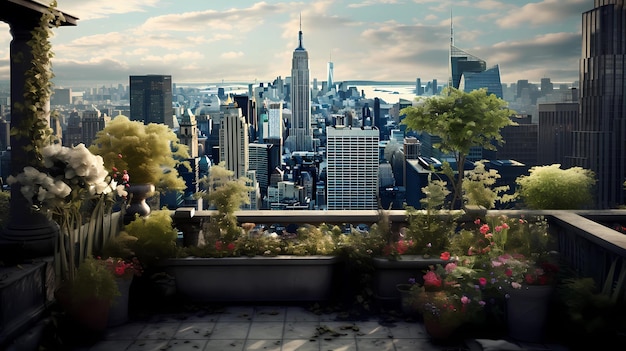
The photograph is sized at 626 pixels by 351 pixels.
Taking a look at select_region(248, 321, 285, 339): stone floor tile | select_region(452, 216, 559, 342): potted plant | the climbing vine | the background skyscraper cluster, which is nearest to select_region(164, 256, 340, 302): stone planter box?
select_region(248, 321, 285, 339): stone floor tile

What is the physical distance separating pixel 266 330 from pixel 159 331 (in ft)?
3.63

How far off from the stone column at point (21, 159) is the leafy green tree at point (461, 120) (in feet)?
18.0

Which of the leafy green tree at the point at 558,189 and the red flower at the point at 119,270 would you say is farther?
the leafy green tree at the point at 558,189

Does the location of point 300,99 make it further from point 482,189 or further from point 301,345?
point 301,345

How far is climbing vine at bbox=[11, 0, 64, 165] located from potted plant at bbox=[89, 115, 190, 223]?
127cm

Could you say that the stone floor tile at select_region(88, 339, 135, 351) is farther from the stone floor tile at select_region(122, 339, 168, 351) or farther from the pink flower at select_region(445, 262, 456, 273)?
the pink flower at select_region(445, 262, 456, 273)

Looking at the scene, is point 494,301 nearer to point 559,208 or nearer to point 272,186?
point 559,208

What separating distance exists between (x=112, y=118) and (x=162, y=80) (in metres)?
62.3

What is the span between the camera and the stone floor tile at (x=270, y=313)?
6.62m

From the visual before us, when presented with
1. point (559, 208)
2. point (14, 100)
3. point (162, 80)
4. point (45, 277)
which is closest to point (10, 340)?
point (45, 277)

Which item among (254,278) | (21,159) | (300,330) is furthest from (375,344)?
(21,159)

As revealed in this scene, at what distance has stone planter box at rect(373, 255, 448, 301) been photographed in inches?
269

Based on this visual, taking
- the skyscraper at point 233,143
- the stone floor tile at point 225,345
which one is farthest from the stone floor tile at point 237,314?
the skyscraper at point 233,143

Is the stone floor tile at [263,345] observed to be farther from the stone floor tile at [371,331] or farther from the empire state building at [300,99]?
the empire state building at [300,99]
